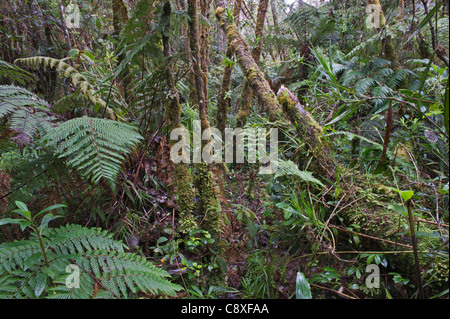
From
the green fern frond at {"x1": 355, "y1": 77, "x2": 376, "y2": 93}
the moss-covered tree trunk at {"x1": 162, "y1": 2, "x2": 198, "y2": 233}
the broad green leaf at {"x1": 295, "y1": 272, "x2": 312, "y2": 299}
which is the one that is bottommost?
the broad green leaf at {"x1": 295, "y1": 272, "x2": 312, "y2": 299}

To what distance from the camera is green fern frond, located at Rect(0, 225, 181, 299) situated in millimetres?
998

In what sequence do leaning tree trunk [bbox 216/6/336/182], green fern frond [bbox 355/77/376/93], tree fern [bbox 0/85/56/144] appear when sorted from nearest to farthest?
1. tree fern [bbox 0/85/56/144]
2. leaning tree trunk [bbox 216/6/336/182]
3. green fern frond [bbox 355/77/376/93]

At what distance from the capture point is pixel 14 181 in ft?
4.71

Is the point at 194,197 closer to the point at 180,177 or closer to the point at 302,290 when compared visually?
the point at 180,177

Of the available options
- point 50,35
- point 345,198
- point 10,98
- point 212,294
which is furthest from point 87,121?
point 50,35

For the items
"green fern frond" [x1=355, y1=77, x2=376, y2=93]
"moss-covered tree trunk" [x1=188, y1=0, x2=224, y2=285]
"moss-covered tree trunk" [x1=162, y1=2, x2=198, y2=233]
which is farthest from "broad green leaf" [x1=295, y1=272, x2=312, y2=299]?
"green fern frond" [x1=355, y1=77, x2=376, y2=93]

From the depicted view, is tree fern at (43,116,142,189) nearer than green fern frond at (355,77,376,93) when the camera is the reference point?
Yes

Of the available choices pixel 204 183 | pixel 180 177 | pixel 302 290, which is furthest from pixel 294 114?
pixel 302 290

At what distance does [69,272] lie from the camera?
3.53ft

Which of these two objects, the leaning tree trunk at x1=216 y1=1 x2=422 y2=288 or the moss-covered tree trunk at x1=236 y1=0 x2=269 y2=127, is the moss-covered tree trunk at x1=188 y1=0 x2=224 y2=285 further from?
the moss-covered tree trunk at x1=236 y1=0 x2=269 y2=127

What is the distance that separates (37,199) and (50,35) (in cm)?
239

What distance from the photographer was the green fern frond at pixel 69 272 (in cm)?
100

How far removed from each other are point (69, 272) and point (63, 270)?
3cm
